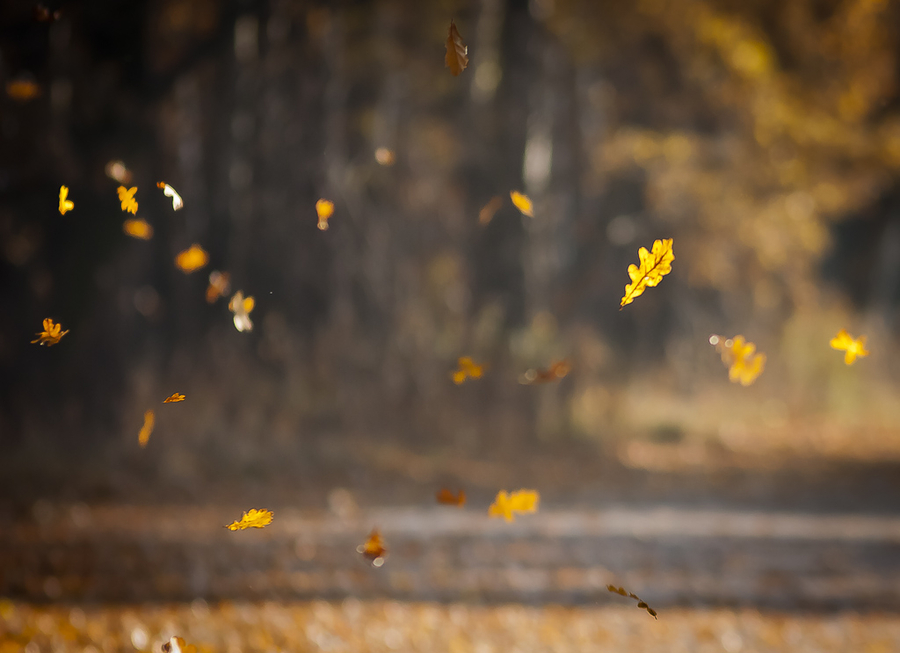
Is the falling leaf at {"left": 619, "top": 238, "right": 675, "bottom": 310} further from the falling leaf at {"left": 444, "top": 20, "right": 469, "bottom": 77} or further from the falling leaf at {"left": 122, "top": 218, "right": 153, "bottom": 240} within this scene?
the falling leaf at {"left": 122, "top": 218, "right": 153, "bottom": 240}

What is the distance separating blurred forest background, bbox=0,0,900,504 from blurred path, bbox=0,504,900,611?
199 centimetres

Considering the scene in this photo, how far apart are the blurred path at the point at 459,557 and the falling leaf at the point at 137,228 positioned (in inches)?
106

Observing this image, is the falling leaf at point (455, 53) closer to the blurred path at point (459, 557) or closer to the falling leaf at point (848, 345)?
the falling leaf at point (848, 345)

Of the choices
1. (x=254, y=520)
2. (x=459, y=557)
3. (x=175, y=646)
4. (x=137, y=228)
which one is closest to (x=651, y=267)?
(x=254, y=520)

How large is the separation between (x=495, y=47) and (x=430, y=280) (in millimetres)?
3742

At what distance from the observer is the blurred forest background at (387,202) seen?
1001 centimetres

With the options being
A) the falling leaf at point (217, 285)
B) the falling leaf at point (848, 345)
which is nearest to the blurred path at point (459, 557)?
the falling leaf at point (217, 285)

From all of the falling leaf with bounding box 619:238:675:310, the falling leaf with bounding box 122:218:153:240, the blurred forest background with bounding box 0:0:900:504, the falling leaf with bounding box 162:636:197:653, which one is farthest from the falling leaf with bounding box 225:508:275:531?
the blurred forest background with bounding box 0:0:900:504

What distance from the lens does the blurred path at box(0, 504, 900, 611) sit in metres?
5.83

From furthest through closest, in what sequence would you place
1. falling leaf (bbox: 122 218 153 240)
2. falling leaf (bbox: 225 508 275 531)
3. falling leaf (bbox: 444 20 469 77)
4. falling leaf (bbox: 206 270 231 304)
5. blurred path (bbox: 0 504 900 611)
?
falling leaf (bbox: 122 218 153 240), blurred path (bbox: 0 504 900 611), falling leaf (bbox: 206 270 231 304), falling leaf (bbox: 444 20 469 77), falling leaf (bbox: 225 508 275 531)

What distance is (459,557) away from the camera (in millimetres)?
6812

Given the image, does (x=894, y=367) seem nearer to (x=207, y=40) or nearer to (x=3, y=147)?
(x=207, y=40)

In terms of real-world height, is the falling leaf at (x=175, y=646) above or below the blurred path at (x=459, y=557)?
below

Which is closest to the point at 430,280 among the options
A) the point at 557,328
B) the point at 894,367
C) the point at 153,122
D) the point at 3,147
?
the point at 557,328
